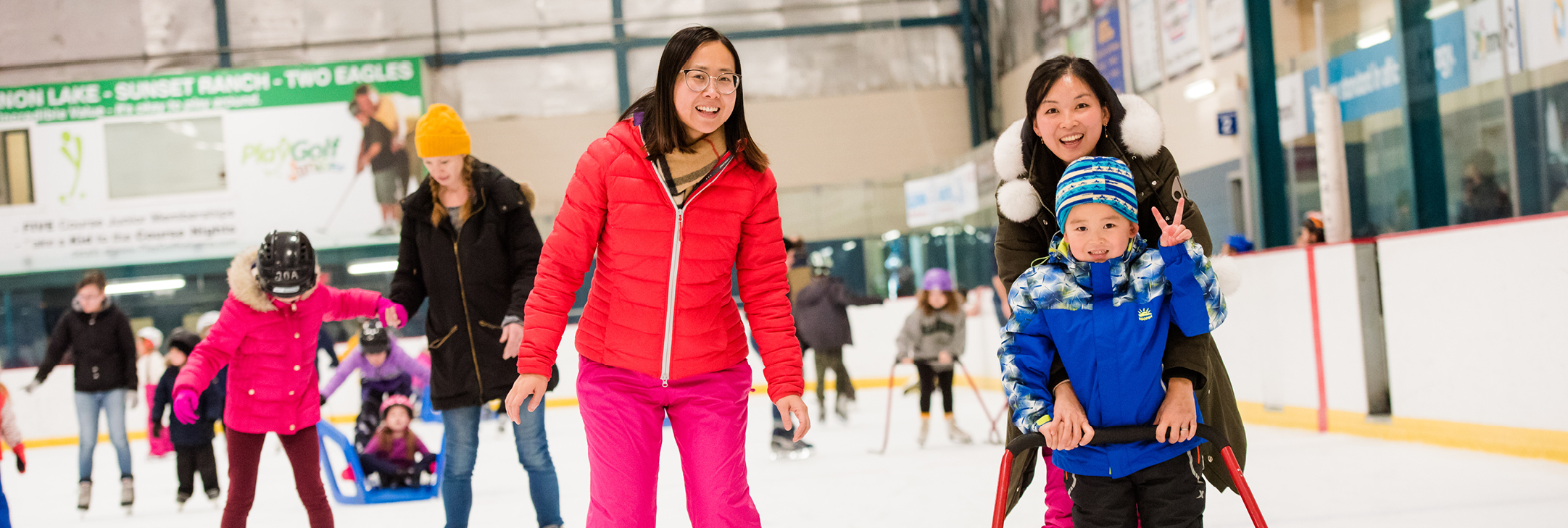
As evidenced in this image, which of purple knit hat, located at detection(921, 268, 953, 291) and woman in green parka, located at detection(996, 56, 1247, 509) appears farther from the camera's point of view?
purple knit hat, located at detection(921, 268, 953, 291)

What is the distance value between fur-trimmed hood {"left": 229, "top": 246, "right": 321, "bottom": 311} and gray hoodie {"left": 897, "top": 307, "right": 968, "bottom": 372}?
3701 millimetres

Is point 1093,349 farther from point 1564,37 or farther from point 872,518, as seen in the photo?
point 1564,37

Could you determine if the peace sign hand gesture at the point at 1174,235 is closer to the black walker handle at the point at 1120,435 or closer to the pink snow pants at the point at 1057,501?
the black walker handle at the point at 1120,435

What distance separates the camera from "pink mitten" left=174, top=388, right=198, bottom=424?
9.11 ft

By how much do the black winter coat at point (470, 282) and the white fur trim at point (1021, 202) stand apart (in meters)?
1.30

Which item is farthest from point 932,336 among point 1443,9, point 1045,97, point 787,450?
point 1045,97

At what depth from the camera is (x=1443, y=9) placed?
5.92m

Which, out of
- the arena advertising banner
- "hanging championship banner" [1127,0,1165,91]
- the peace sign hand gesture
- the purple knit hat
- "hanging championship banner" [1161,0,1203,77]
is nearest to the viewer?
the peace sign hand gesture

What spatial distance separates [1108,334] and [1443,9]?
519cm

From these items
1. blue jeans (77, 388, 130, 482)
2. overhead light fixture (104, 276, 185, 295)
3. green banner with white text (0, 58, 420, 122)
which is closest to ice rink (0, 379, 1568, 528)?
blue jeans (77, 388, 130, 482)

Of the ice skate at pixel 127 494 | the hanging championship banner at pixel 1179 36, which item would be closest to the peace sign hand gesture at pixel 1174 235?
the ice skate at pixel 127 494

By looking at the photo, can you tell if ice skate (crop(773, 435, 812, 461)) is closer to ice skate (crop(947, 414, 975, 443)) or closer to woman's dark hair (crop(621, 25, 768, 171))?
ice skate (crop(947, 414, 975, 443))

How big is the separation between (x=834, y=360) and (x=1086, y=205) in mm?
5842

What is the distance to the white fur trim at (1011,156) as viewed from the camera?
88.4 inches
